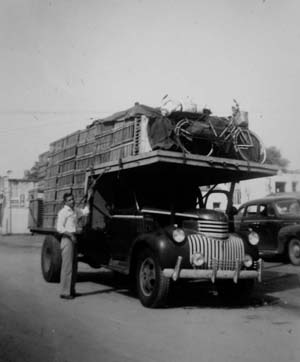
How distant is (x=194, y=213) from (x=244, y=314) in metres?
1.80

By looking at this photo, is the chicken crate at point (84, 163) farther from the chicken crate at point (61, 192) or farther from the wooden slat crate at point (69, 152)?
the chicken crate at point (61, 192)

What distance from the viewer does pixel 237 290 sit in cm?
813

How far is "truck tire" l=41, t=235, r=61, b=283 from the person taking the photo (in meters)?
9.65

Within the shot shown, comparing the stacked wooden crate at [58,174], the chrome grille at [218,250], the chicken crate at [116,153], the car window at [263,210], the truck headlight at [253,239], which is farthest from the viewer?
the car window at [263,210]

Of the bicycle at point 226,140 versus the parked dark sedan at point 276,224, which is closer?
the bicycle at point 226,140

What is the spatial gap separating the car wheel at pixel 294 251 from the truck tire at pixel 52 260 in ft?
22.6

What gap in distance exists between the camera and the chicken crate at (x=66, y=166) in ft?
34.2

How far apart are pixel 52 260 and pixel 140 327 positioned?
4.23 m

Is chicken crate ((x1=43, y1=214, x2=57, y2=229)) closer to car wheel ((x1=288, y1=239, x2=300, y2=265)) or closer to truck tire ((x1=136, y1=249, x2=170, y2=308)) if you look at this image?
truck tire ((x1=136, y1=249, x2=170, y2=308))

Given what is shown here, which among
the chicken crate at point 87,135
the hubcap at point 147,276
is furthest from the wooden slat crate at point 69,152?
the hubcap at point 147,276

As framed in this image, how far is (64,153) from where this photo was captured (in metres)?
11.1

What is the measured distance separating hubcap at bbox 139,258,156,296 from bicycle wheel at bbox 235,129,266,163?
2381 mm

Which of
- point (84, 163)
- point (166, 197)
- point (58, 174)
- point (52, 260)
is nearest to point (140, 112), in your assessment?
point (166, 197)

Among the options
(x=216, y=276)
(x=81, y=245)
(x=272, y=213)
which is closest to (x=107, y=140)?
(x=81, y=245)
